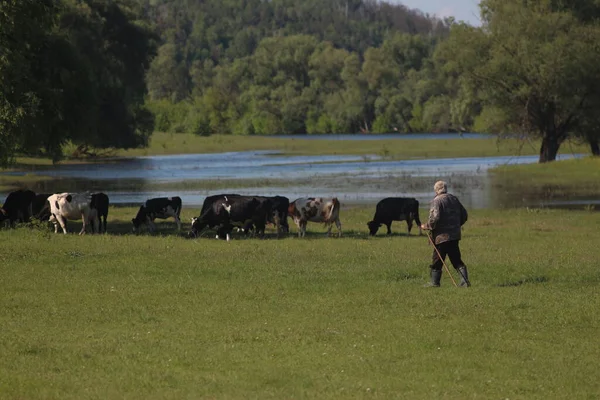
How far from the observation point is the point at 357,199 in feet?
143

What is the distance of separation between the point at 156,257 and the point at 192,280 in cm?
320

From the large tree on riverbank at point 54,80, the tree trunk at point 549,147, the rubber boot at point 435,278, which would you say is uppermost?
the large tree on riverbank at point 54,80

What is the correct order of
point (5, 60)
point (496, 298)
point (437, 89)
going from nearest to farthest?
point (496, 298) → point (5, 60) → point (437, 89)

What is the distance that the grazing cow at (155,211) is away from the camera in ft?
100

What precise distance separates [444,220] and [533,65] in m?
46.2

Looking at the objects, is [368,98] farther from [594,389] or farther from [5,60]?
[594,389]

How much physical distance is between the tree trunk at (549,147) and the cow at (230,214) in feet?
130

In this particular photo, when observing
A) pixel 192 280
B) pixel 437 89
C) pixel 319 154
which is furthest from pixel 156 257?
pixel 437 89

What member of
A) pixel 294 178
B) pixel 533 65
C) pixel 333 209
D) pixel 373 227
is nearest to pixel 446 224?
pixel 333 209

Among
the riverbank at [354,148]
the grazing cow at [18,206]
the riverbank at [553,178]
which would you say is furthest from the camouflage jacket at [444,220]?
the riverbank at [354,148]

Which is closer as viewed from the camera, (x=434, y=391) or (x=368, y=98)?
(x=434, y=391)

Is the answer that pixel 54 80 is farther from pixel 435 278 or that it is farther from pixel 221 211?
pixel 435 278

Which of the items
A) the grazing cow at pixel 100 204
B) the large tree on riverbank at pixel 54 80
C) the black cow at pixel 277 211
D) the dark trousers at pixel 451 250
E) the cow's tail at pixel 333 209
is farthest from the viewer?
the grazing cow at pixel 100 204

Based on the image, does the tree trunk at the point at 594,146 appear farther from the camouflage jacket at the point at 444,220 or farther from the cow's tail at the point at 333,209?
the camouflage jacket at the point at 444,220
